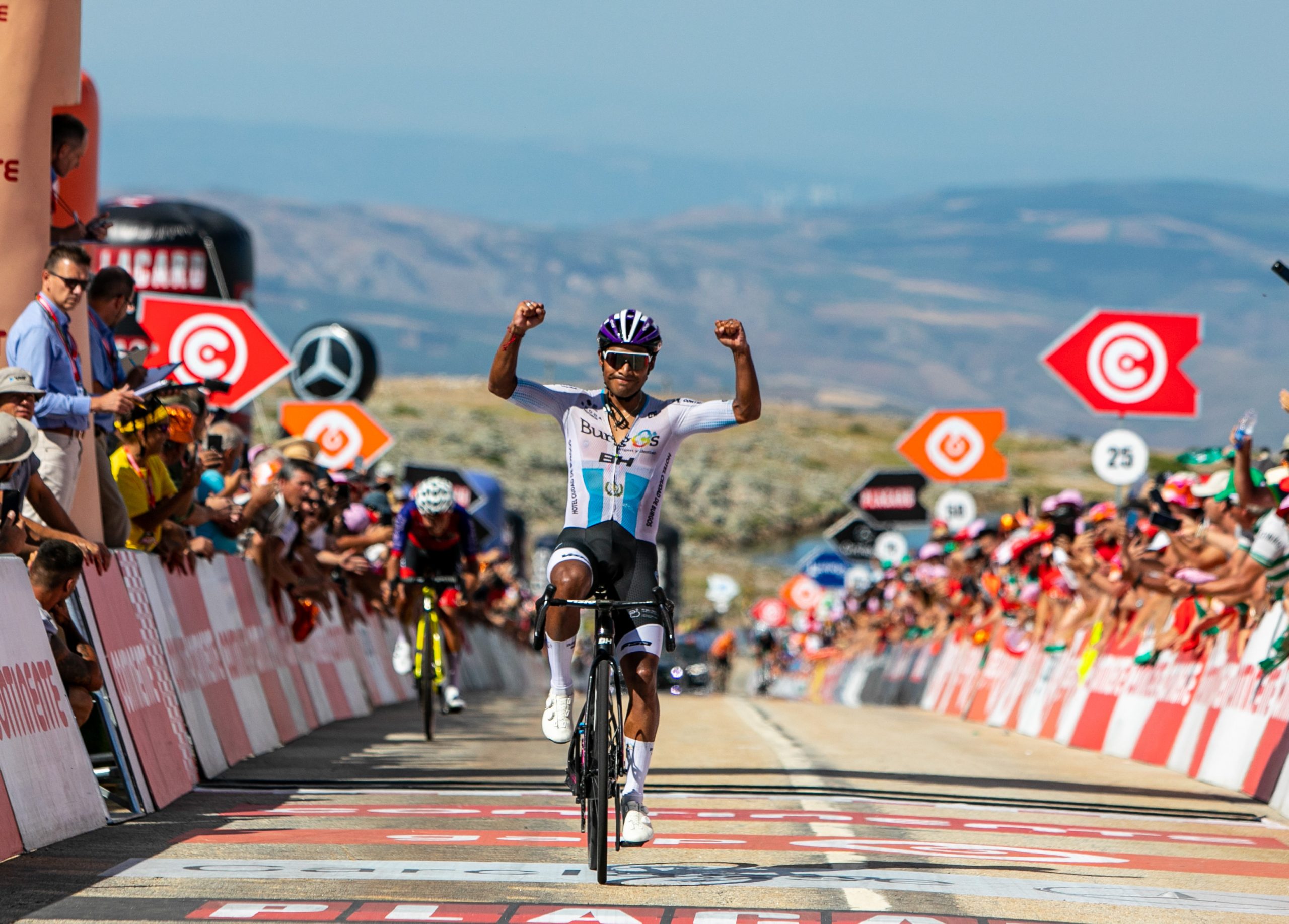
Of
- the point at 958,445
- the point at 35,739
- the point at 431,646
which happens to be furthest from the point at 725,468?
the point at 35,739

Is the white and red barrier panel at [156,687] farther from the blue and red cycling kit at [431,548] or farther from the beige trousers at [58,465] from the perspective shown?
the blue and red cycling kit at [431,548]

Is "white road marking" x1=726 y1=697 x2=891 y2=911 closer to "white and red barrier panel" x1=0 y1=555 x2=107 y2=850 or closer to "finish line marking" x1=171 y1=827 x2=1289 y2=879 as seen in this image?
"finish line marking" x1=171 y1=827 x2=1289 y2=879

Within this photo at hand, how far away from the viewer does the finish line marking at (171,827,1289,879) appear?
949cm

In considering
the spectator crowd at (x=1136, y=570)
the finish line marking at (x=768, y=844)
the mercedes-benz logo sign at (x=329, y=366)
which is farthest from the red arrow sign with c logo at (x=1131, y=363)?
the finish line marking at (x=768, y=844)

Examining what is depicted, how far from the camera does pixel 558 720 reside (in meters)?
9.06

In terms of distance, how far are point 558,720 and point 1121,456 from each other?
532 inches

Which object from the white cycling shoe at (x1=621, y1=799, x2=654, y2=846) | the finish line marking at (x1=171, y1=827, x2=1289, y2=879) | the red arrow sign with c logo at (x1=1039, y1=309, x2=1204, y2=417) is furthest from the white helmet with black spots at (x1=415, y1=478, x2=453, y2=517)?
the white cycling shoe at (x1=621, y1=799, x2=654, y2=846)

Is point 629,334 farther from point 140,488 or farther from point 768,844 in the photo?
point 140,488

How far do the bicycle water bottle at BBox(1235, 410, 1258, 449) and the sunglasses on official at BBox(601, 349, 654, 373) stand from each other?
6.12 m

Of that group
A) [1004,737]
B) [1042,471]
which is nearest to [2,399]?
[1004,737]

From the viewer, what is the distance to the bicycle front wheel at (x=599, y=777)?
8352 mm

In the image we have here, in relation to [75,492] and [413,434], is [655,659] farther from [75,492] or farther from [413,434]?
[413,434]

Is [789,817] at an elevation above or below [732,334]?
below

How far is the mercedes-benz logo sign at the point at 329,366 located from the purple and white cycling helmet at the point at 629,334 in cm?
1977
